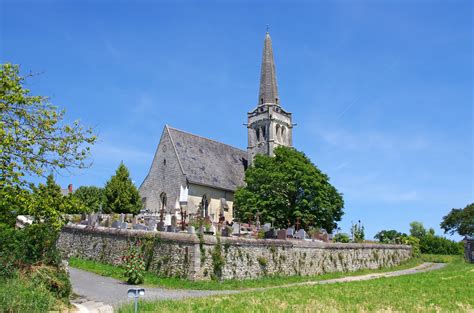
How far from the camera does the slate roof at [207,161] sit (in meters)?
43.4

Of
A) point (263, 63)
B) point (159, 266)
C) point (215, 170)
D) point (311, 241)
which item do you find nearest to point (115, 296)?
point (159, 266)

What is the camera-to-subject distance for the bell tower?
54.6m

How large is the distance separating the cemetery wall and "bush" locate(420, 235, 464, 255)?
32.2 metres

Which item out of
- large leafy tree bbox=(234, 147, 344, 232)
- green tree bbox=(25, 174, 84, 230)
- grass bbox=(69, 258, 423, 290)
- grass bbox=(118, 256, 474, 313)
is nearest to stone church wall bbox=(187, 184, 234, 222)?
large leafy tree bbox=(234, 147, 344, 232)

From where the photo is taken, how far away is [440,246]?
183 feet

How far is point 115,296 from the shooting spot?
1462 cm

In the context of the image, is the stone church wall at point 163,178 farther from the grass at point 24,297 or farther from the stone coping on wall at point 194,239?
the grass at point 24,297

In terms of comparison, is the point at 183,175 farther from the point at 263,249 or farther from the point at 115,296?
the point at 115,296

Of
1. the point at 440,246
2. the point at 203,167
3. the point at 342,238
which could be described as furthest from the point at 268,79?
the point at 440,246

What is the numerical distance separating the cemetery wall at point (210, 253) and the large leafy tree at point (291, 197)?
9.94 m

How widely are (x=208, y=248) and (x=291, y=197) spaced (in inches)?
840

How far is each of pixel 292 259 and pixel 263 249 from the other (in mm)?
2546

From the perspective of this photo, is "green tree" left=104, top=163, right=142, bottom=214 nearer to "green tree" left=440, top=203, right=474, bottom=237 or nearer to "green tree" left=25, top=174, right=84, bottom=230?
"green tree" left=25, top=174, right=84, bottom=230

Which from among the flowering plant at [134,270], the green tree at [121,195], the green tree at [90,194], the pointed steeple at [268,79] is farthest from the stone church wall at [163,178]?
the flowering plant at [134,270]
